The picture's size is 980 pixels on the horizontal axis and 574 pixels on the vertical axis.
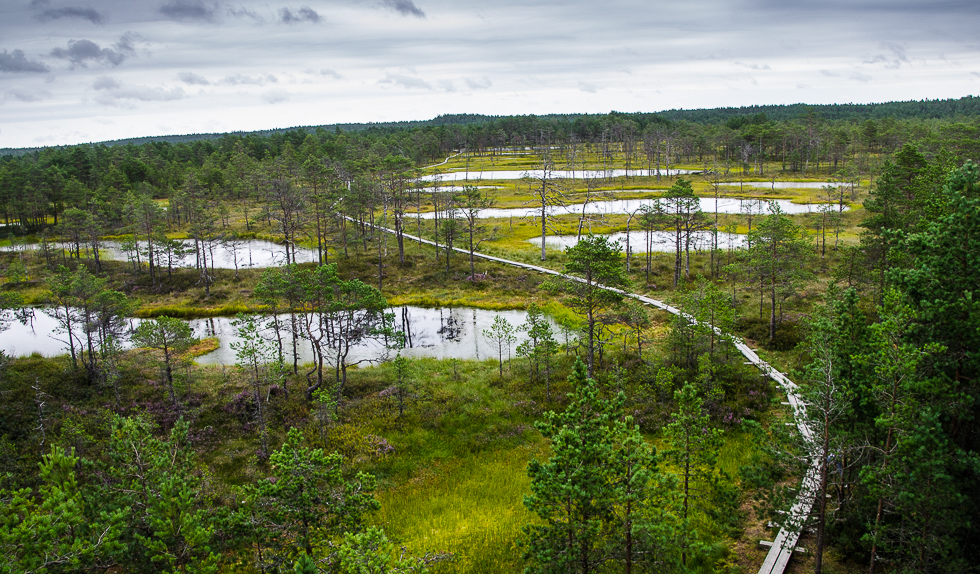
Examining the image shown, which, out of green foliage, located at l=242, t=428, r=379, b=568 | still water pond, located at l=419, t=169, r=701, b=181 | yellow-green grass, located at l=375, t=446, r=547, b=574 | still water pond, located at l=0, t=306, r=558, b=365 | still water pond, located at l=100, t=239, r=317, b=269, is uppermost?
still water pond, located at l=419, t=169, r=701, b=181

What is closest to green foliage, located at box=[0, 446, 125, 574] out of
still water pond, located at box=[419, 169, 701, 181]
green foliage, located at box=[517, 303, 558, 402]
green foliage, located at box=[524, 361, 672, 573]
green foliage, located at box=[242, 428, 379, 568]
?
green foliage, located at box=[242, 428, 379, 568]

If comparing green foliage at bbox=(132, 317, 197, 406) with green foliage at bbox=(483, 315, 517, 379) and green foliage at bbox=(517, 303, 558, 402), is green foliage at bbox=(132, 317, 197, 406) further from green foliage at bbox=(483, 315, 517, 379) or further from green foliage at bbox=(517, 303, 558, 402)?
green foliage at bbox=(517, 303, 558, 402)

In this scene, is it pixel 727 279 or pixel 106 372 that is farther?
pixel 727 279

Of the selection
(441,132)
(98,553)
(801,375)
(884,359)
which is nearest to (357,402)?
(98,553)

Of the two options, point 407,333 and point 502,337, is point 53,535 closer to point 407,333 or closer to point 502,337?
point 502,337

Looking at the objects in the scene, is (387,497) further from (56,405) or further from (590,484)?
(56,405)

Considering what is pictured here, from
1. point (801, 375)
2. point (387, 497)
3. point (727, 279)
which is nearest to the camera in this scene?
point (801, 375)
